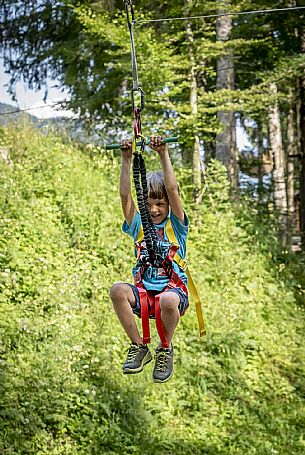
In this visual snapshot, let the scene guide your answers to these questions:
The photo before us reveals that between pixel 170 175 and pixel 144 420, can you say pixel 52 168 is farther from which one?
pixel 170 175

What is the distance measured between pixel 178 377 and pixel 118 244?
6.15 feet

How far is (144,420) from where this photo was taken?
704 centimetres

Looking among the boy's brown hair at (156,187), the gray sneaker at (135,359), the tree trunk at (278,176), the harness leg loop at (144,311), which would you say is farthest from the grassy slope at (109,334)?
the boy's brown hair at (156,187)

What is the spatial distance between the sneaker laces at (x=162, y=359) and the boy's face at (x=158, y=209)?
76cm

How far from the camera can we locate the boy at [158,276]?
143 inches

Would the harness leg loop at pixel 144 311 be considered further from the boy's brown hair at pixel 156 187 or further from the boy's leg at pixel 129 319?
the boy's brown hair at pixel 156 187

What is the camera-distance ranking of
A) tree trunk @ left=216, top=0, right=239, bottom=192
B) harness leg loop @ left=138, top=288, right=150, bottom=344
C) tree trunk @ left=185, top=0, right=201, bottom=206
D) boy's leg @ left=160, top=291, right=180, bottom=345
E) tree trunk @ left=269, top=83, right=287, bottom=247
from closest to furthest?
1. boy's leg @ left=160, top=291, right=180, bottom=345
2. harness leg loop @ left=138, top=288, right=150, bottom=344
3. tree trunk @ left=185, top=0, right=201, bottom=206
4. tree trunk @ left=216, top=0, right=239, bottom=192
5. tree trunk @ left=269, top=83, right=287, bottom=247

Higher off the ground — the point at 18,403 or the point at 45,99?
the point at 45,99

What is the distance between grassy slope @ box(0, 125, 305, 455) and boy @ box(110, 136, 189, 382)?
9.26 feet

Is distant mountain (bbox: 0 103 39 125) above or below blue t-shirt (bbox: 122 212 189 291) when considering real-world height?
above

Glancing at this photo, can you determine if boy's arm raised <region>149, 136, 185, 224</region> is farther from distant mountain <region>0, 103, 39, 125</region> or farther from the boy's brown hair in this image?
distant mountain <region>0, 103, 39, 125</region>

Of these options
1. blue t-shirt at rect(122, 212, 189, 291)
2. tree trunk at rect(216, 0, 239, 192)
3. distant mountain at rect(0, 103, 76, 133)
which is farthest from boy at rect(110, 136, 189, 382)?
tree trunk at rect(216, 0, 239, 192)

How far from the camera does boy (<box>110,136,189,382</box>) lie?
11.9ft

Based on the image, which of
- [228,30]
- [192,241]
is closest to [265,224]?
[192,241]
